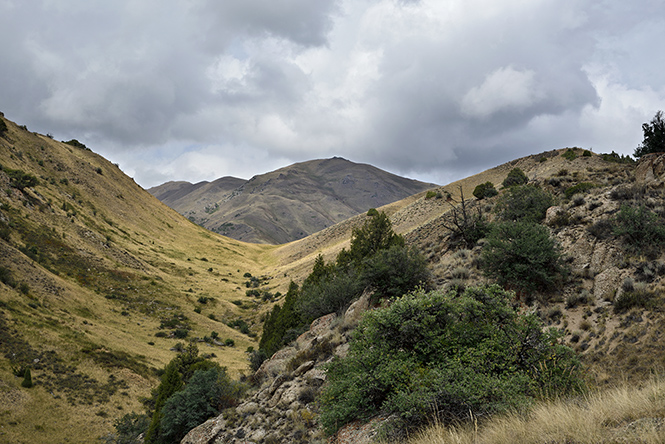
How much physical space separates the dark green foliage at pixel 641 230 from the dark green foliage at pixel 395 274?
765 cm

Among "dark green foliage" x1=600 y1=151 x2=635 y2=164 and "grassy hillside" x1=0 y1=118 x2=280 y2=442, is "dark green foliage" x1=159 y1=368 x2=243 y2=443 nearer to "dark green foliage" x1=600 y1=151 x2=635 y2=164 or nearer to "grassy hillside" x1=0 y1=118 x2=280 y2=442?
"grassy hillside" x1=0 y1=118 x2=280 y2=442

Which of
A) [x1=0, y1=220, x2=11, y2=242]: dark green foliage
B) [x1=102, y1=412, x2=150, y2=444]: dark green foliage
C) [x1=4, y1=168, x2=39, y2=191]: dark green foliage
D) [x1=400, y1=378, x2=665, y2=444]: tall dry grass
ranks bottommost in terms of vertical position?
[x1=102, y1=412, x2=150, y2=444]: dark green foliage

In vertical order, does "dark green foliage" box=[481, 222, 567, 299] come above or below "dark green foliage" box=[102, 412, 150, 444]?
above

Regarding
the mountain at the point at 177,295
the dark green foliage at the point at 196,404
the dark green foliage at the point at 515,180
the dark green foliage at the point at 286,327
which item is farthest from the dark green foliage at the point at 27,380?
the dark green foliage at the point at 515,180

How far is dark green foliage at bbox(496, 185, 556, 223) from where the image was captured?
19114 millimetres

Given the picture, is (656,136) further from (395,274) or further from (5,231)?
(5,231)

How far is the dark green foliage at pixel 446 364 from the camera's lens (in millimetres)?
6023

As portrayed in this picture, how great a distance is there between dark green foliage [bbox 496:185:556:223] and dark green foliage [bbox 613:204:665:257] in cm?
520

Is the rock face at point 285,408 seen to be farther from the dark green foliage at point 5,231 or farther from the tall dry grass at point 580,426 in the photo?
the dark green foliage at point 5,231

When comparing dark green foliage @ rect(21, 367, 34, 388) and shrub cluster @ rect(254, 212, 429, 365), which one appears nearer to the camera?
shrub cluster @ rect(254, 212, 429, 365)

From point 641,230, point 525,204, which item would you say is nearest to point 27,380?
point 525,204

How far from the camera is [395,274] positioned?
15695 millimetres

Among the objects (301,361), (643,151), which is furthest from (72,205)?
(643,151)

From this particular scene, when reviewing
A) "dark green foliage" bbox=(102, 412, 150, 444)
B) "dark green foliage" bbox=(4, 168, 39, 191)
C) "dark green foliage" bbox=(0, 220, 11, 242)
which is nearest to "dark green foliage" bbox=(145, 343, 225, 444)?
"dark green foliage" bbox=(102, 412, 150, 444)
